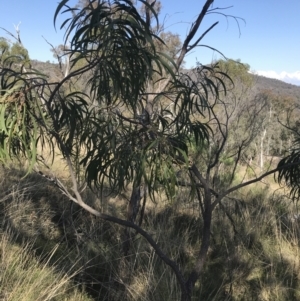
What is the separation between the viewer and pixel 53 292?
246 centimetres

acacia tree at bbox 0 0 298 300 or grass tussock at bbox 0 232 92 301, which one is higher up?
acacia tree at bbox 0 0 298 300

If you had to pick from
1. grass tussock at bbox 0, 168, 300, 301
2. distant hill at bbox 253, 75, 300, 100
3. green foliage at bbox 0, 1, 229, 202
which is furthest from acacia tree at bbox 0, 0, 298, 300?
distant hill at bbox 253, 75, 300, 100

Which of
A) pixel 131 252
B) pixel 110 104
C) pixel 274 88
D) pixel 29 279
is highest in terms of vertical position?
pixel 274 88

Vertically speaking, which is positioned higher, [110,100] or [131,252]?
[110,100]

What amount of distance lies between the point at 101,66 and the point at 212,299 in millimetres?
2293

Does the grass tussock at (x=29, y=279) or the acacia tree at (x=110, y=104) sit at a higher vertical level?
the acacia tree at (x=110, y=104)

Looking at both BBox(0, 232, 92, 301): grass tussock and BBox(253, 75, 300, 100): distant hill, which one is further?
Result: BBox(253, 75, 300, 100): distant hill

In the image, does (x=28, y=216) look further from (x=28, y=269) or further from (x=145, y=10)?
(x=145, y=10)

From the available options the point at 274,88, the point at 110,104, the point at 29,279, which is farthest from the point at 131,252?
the point at 274,88

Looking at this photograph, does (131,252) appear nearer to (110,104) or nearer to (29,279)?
(29,279)

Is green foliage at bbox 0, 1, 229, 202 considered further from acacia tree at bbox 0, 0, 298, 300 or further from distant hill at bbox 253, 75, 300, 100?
distant hill at bbox 253, 75, 300, 100

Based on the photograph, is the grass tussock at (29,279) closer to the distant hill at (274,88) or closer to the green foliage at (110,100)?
the green foliage at (110,100)

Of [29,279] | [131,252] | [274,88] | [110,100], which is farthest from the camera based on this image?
[274,88]

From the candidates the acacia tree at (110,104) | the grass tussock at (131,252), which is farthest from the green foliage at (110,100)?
the grass tussock at (131,252)
